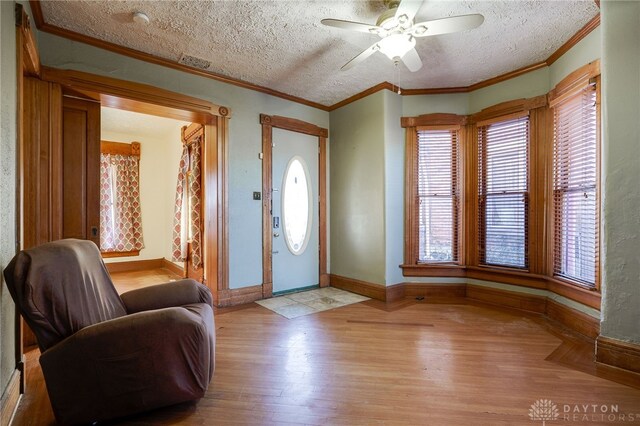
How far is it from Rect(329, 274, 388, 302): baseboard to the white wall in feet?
11.5

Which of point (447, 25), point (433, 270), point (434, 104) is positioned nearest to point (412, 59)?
point (447, 25)

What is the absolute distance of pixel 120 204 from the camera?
233 inches

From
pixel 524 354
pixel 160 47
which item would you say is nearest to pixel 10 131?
pixel 160 47

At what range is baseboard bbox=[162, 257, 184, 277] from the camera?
5423 millimetres

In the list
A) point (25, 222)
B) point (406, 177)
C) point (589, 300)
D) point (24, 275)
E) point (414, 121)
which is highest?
point (414, 121)

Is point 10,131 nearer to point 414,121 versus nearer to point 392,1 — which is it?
point 392,1

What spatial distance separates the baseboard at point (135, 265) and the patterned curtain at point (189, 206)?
1.57m

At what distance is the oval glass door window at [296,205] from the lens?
436 centimetres

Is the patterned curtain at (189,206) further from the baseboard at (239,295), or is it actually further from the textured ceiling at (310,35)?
the textured ceiling at (310,35)

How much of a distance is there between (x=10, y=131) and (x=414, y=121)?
3.89 metres

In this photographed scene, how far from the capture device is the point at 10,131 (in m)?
1.84

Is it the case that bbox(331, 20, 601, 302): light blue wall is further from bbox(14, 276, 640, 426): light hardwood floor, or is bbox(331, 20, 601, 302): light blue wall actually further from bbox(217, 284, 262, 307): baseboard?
bbox(217, 284, 262, 307): baseboard

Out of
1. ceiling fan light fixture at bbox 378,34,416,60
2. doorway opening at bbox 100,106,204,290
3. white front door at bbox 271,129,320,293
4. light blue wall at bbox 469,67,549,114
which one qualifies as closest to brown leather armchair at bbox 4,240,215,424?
ceiling fan light fixture at bbox 378,34,416,60

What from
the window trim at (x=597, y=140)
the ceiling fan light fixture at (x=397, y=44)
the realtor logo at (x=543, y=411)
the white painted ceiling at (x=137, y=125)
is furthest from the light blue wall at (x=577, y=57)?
the white painted ceiling at (x=137, y=125)
